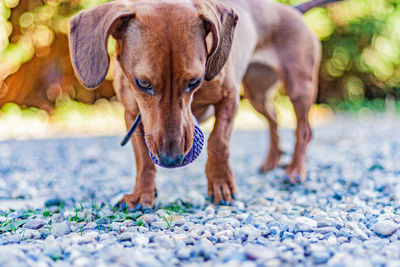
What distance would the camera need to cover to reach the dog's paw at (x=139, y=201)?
8.73 feet

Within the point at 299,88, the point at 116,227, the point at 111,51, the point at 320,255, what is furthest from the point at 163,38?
the point at 111,51

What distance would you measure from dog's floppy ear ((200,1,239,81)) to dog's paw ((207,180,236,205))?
796mm

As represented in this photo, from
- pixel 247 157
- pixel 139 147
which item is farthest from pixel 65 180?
pixel 247 157

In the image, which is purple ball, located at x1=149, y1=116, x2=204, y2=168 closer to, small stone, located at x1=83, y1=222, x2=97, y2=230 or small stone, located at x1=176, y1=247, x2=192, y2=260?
small stone, located at x1=83, y1=222, x2=97, y2=230

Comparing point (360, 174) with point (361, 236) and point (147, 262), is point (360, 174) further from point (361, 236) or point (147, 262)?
point (147, 262)

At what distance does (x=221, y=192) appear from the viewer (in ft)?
9.41

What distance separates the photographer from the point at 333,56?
955 centimetres

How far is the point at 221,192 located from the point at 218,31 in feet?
3.59

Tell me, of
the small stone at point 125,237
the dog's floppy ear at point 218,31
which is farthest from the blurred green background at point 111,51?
the small stone at point 125,237

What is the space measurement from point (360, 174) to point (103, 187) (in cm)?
A: 217

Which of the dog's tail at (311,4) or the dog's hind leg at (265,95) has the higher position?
the dog's tail at (311,4)

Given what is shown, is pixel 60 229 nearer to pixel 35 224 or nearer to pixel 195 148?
pixel 35 224

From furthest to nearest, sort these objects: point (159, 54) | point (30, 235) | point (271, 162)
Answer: point (271, 162) → point (159, 54) → point (30, 235)

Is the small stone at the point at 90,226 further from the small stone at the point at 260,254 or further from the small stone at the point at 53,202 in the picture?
the small stone at the point at 260,254
